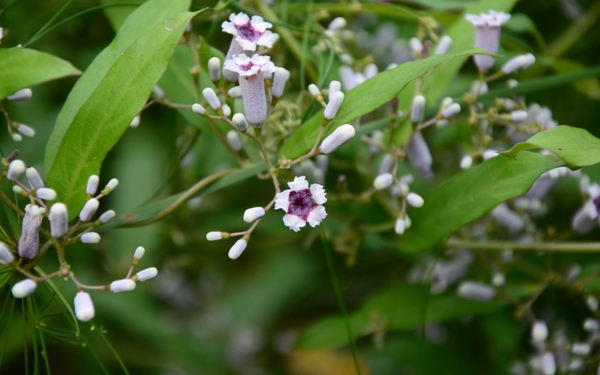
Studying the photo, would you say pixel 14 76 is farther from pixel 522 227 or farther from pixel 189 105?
pixel 522 227

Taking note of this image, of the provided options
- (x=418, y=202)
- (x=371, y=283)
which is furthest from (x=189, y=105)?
(x=371, y=283)

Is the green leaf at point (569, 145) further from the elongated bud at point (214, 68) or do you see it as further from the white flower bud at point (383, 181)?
the elongated bud at point (214, 68)

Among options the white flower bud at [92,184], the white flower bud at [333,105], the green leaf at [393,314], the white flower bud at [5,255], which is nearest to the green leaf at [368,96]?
the white flower bud at [333,105]

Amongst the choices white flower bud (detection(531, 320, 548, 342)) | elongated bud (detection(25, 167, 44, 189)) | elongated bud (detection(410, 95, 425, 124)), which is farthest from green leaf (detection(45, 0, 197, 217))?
white flower bud (detection(531, 320, 548, 342))

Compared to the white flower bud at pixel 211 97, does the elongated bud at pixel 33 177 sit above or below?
below

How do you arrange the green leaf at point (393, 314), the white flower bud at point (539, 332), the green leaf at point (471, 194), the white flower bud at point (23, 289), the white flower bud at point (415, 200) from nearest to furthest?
the white flower bud at point (23, 289)
the green leaf at point (471, 194)
the white flower bud at point (415, 200)
the white flower bud at point (539, 332)
the green leaf at point (393, 314)

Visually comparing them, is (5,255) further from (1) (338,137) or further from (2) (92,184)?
(1) (338,137)
